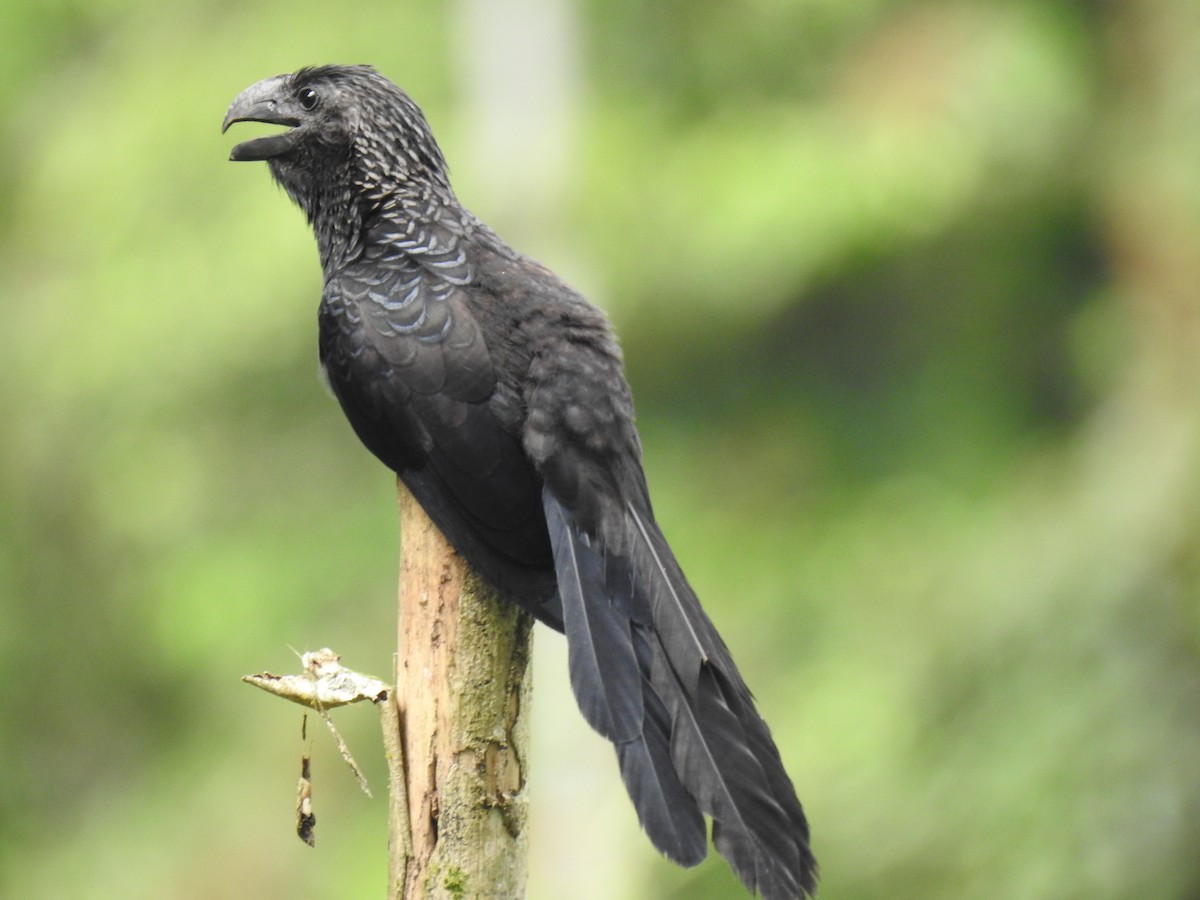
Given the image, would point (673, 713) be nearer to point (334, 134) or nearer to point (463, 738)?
point (463, 738)

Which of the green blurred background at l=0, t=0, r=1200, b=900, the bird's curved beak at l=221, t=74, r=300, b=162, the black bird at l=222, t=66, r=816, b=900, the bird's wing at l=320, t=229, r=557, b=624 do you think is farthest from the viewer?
the green blurred background at l=0, t=0, r=1200, b=900

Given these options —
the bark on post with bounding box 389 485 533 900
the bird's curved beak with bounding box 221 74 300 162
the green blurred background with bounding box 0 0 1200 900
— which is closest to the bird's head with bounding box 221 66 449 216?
the bird's curved beak with bounding box 221 74 300 162

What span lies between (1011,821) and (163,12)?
9.16m

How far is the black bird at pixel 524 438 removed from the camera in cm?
262

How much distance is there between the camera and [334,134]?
371 centimetres

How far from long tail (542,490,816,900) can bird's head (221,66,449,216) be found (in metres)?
1.30

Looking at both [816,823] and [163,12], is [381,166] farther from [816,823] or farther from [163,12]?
[163,12]

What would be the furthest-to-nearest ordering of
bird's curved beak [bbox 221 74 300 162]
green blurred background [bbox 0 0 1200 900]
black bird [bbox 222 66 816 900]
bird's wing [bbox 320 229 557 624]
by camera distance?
1. green blurred background [bbox 0 0 1200 900]
2. bird's curved beak [bbox 221 74 300 162]
3. bird's wing [bbox 320 229 557 624]
4. black bird [bbox 222 66 816 900]

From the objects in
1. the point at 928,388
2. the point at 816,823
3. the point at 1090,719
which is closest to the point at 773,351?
the point at 928,388

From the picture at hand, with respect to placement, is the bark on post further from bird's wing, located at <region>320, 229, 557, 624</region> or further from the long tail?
the long tail

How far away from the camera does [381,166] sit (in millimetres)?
3703

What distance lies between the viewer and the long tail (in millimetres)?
2547

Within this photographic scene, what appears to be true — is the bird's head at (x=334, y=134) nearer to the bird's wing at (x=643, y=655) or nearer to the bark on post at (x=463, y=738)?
the bird's wing at (x=643, y=655)

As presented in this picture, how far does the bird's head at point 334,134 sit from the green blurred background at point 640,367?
357 cm
